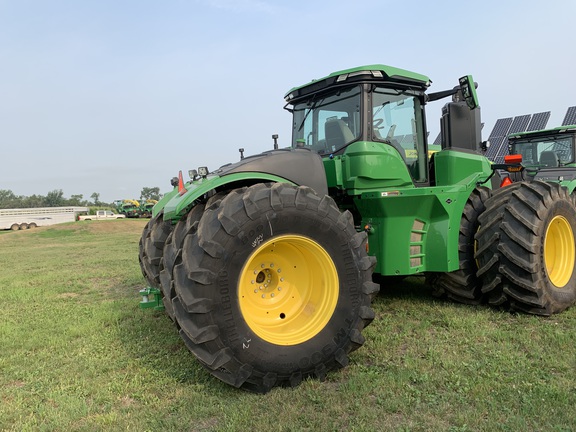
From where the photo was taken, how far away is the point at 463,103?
18.3 ft

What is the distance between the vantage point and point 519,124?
17031 mm

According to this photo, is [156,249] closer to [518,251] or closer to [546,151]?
[518,251]

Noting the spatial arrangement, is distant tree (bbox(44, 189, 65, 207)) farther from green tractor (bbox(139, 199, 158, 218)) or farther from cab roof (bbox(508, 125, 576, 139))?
cab roof (bbox(508, 125, 576, 139))

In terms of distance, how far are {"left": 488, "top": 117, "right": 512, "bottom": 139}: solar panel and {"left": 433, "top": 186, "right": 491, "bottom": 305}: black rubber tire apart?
45.2ft

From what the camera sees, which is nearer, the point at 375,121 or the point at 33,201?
the point at 375,121

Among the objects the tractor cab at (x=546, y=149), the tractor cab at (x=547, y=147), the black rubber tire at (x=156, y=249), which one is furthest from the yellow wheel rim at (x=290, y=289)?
the tractor cab at (x=547, y=147)

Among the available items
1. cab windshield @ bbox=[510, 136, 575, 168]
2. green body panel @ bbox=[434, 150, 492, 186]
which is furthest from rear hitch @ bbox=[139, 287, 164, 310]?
cab windshield @ bbox=[510, 136, 575, 168]

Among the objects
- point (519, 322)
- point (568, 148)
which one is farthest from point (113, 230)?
point (519, 322)

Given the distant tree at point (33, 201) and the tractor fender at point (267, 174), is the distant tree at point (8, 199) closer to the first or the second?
the distant tree at point (33, 201)

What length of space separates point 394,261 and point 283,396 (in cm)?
206

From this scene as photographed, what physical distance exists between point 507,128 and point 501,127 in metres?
0.44

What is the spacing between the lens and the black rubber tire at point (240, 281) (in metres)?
3.00

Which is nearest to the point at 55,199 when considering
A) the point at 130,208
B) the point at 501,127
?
the point at 130,208

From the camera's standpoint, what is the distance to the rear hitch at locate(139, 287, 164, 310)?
4145 millimetres
